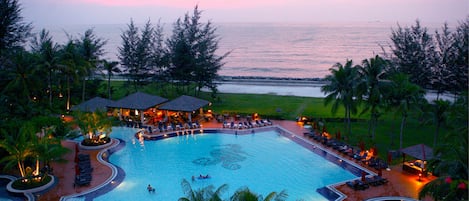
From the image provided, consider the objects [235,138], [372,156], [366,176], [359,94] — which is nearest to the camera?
[366,176]

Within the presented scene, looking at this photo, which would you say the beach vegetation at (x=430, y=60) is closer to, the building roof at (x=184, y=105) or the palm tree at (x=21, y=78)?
the building roof at (x=184, y=105)

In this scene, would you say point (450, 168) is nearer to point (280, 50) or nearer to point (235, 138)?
point (235, 138)

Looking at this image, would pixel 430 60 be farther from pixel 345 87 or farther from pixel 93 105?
pixel 93 105

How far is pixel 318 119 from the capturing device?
28.4 m

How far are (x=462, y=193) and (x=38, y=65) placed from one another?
28.6 m

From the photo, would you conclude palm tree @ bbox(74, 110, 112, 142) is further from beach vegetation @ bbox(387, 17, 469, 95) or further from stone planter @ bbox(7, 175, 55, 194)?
beach vegetation @ bbox(387, 17, 469, 95)

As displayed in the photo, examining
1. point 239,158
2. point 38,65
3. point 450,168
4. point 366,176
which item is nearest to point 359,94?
point 366,176

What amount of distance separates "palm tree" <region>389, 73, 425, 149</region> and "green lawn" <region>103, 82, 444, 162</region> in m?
0.74

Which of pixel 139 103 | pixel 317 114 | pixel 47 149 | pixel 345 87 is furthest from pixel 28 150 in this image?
pixel 317 114

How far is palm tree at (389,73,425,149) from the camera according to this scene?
65.8 ft

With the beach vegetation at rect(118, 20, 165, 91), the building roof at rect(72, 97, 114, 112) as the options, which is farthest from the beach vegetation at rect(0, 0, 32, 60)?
the beach vegetation at rect(118, 20, 165, 91)

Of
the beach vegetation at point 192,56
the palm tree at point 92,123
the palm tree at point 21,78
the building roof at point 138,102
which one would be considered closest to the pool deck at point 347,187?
the palm tree at point 92,123

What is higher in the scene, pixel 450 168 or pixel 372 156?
pixel 450 168

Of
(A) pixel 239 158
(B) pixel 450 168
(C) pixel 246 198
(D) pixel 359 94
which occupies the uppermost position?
(D) pixel 359 94
